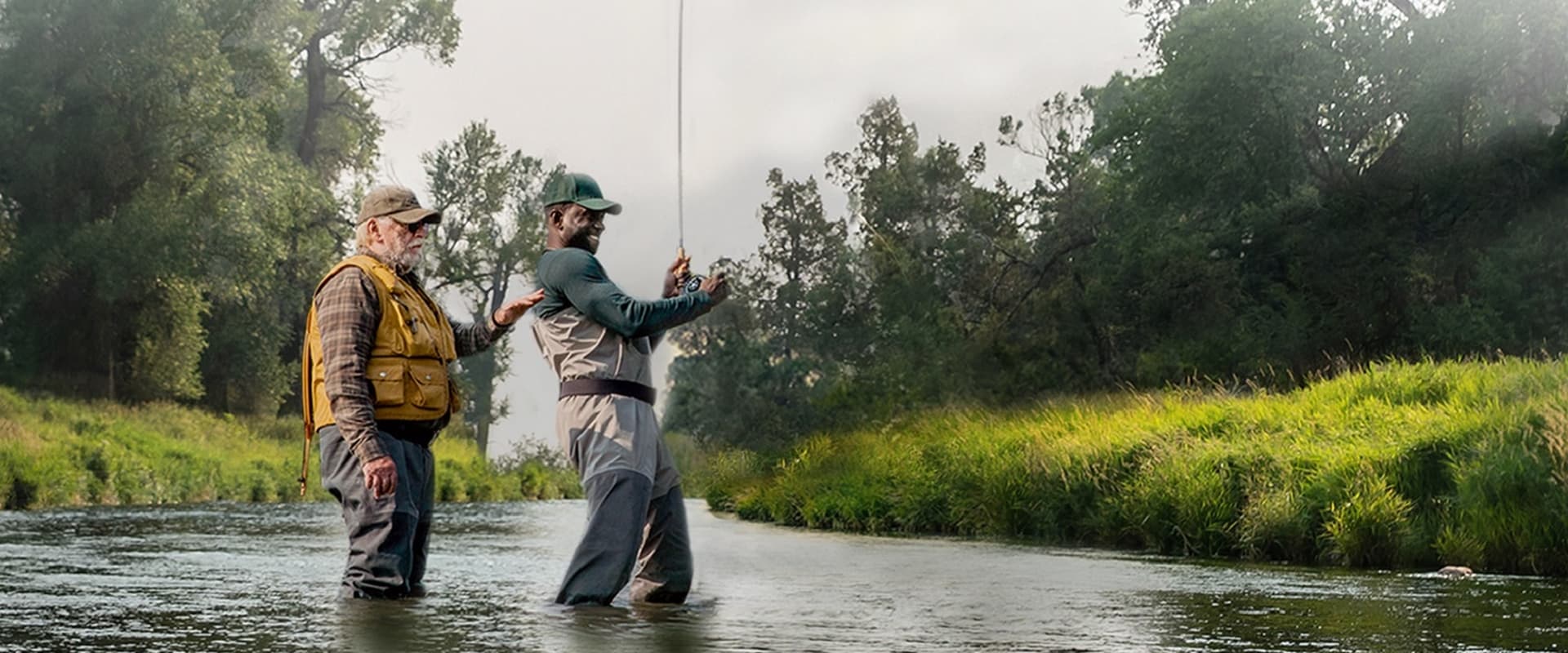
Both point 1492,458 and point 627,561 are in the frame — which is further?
point 1492,458

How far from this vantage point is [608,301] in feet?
26.0

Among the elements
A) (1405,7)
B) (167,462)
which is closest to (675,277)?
(167,462)

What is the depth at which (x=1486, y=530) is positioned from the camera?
45.1 ft

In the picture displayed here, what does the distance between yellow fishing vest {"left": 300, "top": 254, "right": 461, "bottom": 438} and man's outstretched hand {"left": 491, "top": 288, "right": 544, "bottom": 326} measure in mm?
250

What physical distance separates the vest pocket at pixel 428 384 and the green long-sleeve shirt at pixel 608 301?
637 millimetres

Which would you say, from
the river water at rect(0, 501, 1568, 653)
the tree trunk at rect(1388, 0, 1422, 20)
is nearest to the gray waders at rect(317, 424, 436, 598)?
the river water at rect(0, 501, 1568, 653)

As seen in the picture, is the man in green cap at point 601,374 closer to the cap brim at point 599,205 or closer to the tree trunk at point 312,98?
the cap brim at point 599,205

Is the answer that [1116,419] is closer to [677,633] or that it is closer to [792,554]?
[792,554]

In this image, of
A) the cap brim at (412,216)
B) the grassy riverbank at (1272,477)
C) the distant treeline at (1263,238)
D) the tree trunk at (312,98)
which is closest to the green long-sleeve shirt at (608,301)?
the cap brim at (412,216)

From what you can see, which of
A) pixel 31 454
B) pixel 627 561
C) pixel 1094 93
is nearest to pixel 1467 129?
pixel 1094 93

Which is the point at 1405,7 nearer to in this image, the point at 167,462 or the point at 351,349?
the point at 167,462

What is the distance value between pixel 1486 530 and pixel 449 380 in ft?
27.2

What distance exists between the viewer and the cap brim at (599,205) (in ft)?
26.8

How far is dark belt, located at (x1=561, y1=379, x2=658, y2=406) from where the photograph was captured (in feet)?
26.5
